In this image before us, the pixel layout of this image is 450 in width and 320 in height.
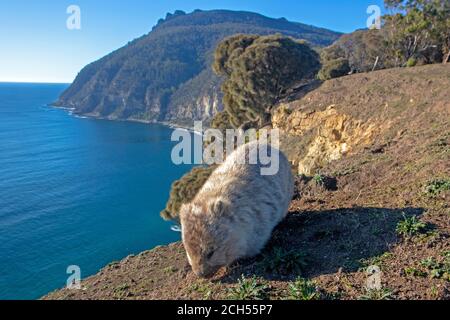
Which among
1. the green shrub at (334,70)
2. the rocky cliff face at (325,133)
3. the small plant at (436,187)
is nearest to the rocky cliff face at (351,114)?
the rocky cliff face at (325,133)

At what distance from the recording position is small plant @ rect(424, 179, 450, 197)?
358 inches

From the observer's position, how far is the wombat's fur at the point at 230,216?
7148 millimetres

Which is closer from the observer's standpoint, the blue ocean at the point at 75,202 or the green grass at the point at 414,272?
the green grass at the point at 414,272

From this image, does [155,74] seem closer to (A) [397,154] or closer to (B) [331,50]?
(B) [331,50]

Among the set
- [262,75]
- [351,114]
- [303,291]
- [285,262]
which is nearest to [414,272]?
[303,291]

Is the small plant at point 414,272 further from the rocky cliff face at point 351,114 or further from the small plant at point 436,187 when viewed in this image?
the rocky cliff face at point 351,114

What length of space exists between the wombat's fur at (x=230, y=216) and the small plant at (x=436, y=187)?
373cm

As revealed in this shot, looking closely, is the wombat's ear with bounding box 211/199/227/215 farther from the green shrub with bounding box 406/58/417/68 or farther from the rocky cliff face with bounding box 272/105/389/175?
the green shrub with bounding box 406/58/417/68

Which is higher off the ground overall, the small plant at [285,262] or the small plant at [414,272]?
the small plant at [414,272]

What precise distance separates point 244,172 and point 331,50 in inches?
2209

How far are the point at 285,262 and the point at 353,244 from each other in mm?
1629

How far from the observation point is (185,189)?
28734 mm

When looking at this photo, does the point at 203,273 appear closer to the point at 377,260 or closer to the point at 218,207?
the point at 218,207
